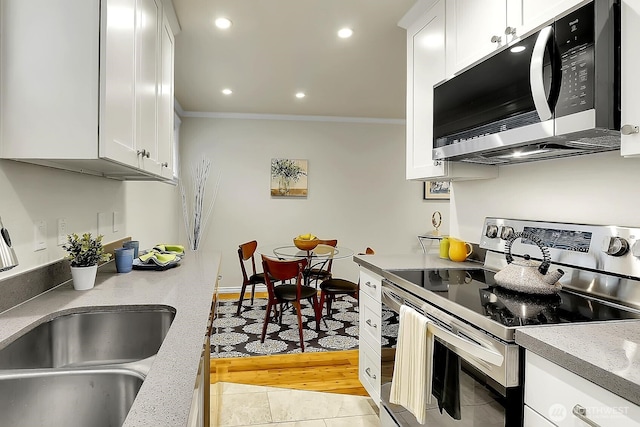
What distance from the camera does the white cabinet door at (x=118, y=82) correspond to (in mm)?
1200

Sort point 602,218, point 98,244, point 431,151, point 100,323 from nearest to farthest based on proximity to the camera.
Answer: point 100,323 → point 602,218 → point 98,244 → point 431,151

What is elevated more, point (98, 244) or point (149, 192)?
point (149, 192)

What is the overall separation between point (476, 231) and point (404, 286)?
32.3 inches

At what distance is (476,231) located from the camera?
226 centimetres

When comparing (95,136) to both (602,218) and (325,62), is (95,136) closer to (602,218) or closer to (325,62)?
(602,218)

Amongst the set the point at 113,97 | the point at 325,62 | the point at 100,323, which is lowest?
A: the point at 100,323

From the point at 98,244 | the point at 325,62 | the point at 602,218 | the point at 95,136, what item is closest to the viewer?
the point at 95,136

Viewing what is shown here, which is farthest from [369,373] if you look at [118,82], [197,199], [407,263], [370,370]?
[197,199]

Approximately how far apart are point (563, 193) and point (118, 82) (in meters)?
1.86

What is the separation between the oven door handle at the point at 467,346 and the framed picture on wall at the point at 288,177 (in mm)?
3870

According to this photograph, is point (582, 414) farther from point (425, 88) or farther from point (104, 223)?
point (104, 223)

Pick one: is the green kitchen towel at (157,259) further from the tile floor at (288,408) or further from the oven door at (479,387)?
the oven door at (479,387)

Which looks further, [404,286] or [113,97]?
[404,286]

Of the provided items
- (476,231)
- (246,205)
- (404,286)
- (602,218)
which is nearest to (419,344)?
(404,286)
